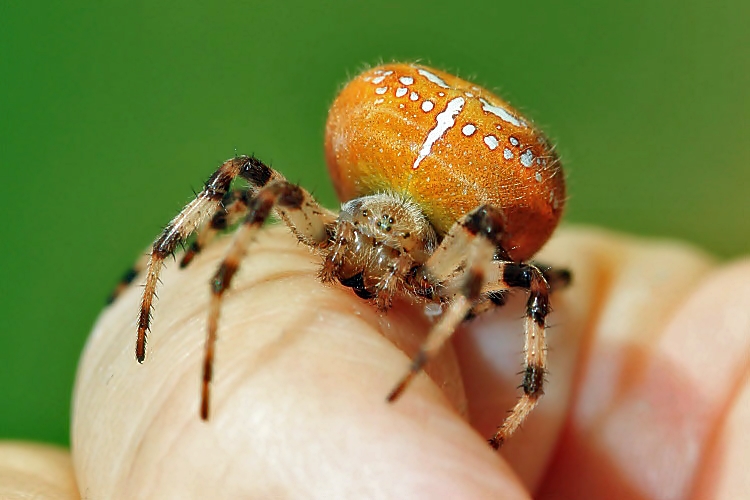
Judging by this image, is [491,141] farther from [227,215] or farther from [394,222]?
[227,215]

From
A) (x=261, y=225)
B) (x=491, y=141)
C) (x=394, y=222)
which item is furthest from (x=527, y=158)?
(x=261, y=225)

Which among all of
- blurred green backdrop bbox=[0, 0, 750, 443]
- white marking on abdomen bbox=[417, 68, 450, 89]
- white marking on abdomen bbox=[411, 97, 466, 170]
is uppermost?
white marking on abdomen bbox=[417, 68, 450, 89]

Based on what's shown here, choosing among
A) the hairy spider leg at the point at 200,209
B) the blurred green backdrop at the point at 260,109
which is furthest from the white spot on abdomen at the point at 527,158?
the blurred green backdrop at the point at 260,109

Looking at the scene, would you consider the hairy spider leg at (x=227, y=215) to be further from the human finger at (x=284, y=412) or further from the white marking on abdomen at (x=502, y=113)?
the white marking on abdomen at (x=502, y=113)

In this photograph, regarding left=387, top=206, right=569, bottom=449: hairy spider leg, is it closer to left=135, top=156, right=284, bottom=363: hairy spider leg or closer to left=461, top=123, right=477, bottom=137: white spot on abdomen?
left=461, top=123, right=477, bottom=137: white spot on abdomen

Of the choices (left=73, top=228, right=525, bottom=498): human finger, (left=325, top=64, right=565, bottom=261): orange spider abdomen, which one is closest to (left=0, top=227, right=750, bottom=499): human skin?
(left=73, top=228, right=525, bottom=498): human finger

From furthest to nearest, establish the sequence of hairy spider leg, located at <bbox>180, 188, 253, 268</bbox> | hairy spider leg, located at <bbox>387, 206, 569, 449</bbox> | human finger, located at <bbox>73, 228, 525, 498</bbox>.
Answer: hairy spider leg, located at <bbox>180, 188, 253, 268</bbox>, hairy spider leg, located at <bbox>387, 206, 569, 449</bbox>, human finger, located at <bbox>73, 228, 525, 498</bbox>

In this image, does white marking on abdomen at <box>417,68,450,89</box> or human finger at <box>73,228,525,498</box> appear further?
white marking on abdomen at <box>417,68,450,89</box>
